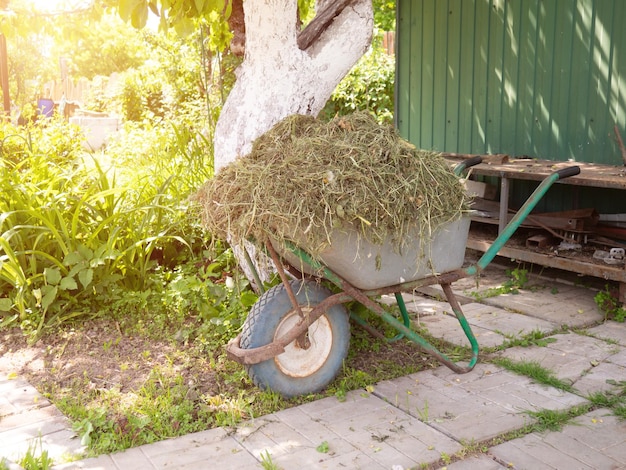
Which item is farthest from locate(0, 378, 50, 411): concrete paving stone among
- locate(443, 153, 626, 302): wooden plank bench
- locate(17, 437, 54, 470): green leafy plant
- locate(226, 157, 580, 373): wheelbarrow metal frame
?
locate(443, 153, 626, 302): wooden plank bench

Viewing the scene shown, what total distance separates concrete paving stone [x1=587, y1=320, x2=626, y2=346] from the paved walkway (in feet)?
0.80

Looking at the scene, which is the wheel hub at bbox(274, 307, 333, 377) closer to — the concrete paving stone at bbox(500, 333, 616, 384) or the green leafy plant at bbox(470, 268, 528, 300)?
the concrete paving stone at bbox(500, 333, 616, 384)

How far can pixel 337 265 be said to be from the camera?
2832 millimetres

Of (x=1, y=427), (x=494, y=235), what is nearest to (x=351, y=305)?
(x=1, y=427)

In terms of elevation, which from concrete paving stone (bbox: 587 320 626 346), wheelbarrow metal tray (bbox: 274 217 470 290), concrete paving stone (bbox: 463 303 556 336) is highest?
wheelbarrow metal tray (bbox: 274 217 470 290)

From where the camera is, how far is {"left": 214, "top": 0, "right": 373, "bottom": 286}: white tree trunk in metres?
3.87

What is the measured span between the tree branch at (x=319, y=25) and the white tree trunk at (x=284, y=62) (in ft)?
0.08

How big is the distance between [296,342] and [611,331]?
213cm

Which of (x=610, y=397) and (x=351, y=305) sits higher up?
(x=351, y=305)

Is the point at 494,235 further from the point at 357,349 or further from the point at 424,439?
the point at 424,439

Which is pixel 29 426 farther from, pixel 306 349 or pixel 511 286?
pixel 511 286

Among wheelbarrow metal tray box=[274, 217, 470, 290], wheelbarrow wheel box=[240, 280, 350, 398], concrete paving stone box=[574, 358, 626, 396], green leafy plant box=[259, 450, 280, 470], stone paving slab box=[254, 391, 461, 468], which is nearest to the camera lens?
green leafy plant box=[259, 450, 280, 470]

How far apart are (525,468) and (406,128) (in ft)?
15.7

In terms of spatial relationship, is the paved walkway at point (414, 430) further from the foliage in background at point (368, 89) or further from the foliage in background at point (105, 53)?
the foliage in background at point (105, 53)
